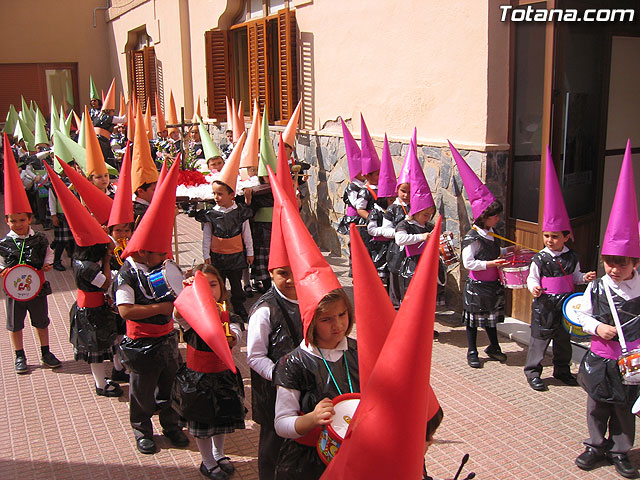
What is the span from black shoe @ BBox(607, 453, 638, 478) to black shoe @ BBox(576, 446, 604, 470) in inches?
3.5

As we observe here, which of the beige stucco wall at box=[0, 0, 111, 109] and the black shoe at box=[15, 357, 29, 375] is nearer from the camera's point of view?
the black shoe at box=[15, 357, 29, 375]

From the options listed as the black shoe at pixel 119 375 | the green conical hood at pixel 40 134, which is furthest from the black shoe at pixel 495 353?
the green conical hood at pixel 40 134

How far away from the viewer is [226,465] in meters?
3.97

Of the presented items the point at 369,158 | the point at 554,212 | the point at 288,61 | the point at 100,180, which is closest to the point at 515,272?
the point at 554,212

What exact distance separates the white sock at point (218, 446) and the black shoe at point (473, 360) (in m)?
2.44

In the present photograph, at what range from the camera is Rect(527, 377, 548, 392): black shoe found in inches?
197

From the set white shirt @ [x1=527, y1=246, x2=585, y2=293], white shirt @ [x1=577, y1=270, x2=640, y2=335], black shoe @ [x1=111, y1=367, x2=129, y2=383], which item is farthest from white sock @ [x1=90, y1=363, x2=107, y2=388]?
white shirt @ [x1=577, y1=270, x2=640, y2=335]

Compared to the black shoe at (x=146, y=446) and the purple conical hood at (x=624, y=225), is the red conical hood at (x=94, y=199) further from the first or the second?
the purple conical hood at (x=624, y=225)

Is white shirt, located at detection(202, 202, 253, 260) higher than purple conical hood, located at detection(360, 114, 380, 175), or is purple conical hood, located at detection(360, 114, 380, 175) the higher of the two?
purple conical hood, located at detection(360, 114, 380, 175)

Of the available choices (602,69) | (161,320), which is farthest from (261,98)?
(161,320)

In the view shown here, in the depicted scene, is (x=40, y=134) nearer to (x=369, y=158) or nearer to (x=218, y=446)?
(x=369, y=158)

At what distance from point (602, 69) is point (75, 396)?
592 centimetres

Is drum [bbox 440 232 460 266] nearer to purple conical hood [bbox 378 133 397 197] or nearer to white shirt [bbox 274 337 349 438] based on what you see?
purple conical hood [bbox 378 133 397 197]

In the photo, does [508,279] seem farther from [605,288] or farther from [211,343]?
[211,343]
